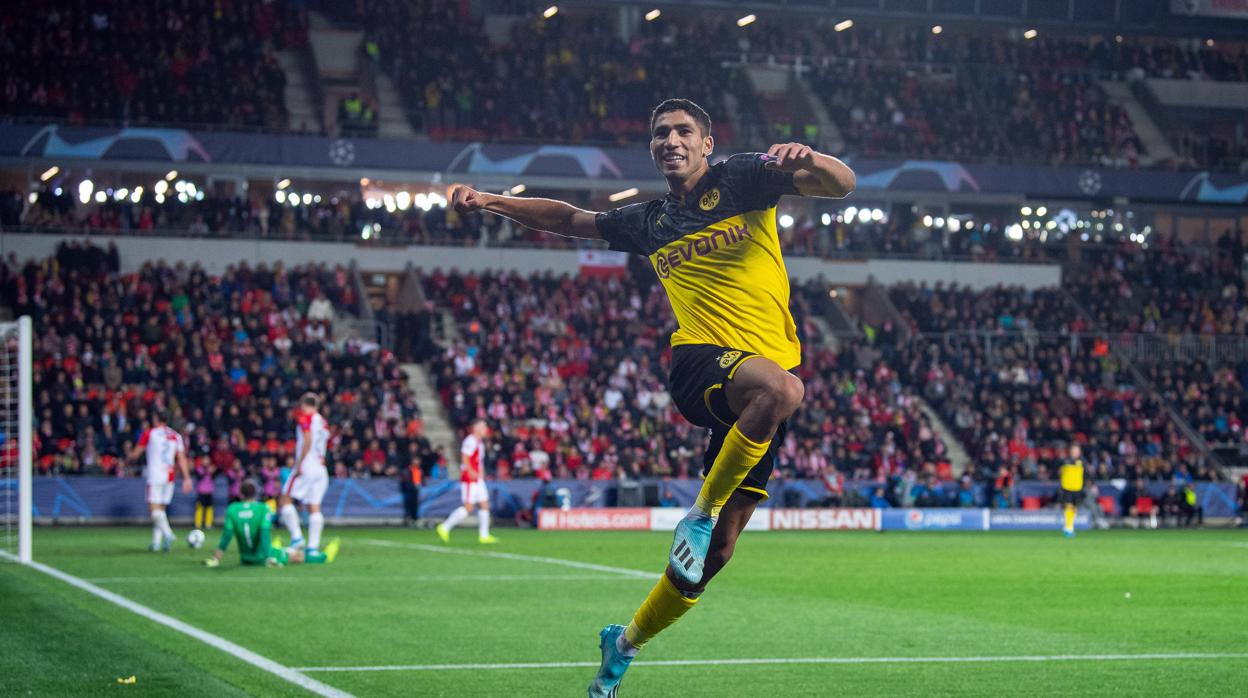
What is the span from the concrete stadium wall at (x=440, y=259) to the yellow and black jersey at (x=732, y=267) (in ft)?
108

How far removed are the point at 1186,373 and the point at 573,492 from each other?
1926 cm

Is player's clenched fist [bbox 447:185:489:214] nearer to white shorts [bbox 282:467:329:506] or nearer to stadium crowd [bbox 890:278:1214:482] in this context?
white shorts [bbox 282:467:329:506]

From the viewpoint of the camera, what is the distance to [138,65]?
40.7 m

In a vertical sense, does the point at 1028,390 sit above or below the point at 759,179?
below

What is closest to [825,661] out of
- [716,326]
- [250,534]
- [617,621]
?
[617,621]

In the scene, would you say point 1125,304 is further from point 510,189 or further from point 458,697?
point 458,697

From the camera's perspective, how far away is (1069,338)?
43438 mm

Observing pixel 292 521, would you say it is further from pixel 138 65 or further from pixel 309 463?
pixel 138 65

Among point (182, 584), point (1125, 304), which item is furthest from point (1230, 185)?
point (182, 584)

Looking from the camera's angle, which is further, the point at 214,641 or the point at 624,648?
the point at 214,641

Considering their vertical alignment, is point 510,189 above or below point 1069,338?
above

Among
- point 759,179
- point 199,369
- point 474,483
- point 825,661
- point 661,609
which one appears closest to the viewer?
point 759,179

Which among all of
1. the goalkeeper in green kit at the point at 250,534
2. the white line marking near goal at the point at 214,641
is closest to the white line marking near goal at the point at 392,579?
the white line marking near goal at the point at 214,641

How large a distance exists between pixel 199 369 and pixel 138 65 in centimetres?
1166
